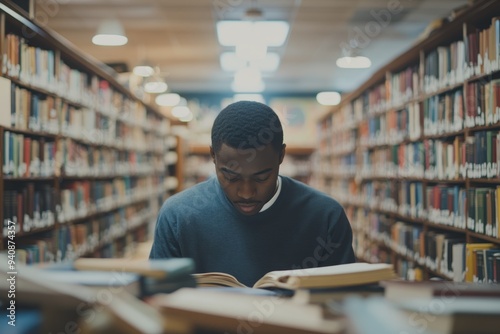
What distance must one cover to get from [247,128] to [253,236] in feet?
1.42

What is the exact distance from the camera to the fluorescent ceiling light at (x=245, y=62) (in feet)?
35.1

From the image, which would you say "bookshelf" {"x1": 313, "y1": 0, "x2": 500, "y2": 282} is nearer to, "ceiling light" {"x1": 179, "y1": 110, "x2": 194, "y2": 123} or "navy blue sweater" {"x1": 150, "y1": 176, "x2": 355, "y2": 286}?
"navy blue sweater" {"x1": 150, "y1": 176, "x2": 355, "y2": 286}

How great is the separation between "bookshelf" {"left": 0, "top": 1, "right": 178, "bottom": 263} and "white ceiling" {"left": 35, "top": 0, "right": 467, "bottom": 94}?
1.08m

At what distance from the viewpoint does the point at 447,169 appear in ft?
15.0

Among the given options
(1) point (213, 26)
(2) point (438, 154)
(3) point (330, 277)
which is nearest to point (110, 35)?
(1) point (213, 26)

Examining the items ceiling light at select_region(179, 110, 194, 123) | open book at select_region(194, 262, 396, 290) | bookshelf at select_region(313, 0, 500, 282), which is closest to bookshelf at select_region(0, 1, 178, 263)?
open book at select_region(194, 262, 396, 290)

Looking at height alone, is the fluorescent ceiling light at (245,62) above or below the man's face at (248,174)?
above

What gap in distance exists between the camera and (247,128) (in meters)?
1.81

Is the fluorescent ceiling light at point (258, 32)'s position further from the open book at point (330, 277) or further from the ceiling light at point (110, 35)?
the open book at point (330, 277)

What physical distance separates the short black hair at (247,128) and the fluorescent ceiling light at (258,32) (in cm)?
584

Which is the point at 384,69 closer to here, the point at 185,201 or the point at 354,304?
the point at 185,201

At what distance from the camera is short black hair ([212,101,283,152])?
1.80 m

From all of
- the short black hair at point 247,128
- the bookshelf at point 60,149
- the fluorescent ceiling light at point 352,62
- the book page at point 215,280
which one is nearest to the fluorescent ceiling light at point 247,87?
the bookshelf at point 60,149

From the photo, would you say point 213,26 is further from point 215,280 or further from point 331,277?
point 331,277
